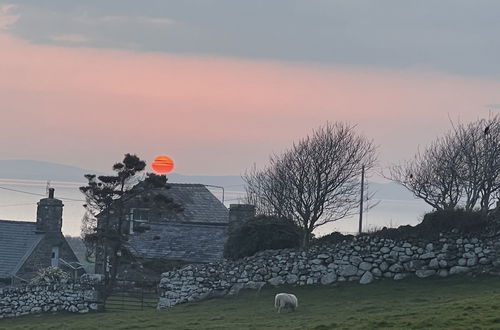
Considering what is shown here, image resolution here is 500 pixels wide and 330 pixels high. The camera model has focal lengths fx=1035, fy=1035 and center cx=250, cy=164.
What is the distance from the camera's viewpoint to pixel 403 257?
37.1 m

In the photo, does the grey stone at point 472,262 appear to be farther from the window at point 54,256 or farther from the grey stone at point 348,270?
the window at point 54,256

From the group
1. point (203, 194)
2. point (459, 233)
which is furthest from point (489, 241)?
point (203, 194)

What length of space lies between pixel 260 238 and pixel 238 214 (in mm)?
8760

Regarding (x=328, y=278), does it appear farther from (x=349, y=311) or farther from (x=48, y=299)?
(x=48, y=299)

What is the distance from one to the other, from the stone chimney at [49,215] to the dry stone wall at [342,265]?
19256mm

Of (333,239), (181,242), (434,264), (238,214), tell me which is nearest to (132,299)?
(238,214)

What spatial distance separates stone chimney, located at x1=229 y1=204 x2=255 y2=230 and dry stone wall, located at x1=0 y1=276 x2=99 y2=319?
8.01m

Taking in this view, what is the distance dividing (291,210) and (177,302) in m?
18.6

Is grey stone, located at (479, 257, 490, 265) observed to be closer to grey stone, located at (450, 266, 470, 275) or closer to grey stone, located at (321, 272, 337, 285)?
grey stone, located at (450, 266, 470, 275)

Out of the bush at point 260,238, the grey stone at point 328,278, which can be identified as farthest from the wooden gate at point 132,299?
the grey stone at point 328,278

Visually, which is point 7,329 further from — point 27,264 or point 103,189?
point 27,264

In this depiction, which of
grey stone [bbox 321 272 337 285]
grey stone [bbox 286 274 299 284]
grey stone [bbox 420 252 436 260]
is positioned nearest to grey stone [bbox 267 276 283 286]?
grey stone [bbox 286 274 299 284]

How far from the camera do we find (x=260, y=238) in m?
41.7

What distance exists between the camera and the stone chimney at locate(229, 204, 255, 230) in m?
50.2
